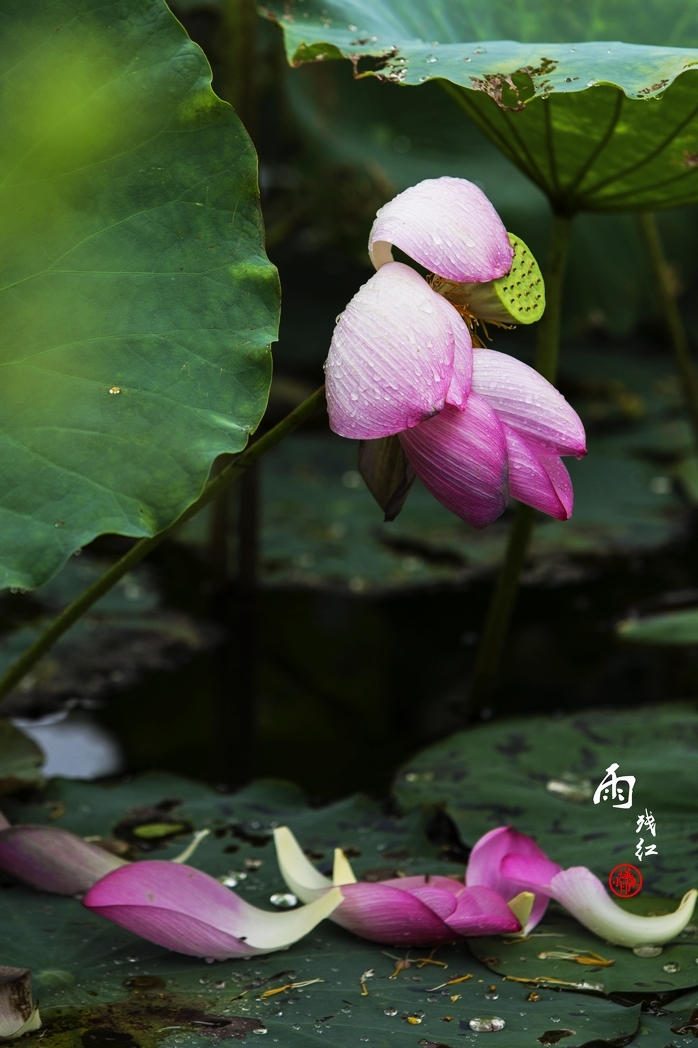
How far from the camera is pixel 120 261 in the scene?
2.72 ft

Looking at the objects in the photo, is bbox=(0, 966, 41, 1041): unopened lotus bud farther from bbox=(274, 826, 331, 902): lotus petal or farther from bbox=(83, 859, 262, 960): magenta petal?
bbox=(274, 826, 331, 902): lotus petal

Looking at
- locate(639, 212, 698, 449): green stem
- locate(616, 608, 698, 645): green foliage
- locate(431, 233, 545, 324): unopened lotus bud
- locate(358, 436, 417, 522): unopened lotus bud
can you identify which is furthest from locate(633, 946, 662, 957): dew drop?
locate(639, 212, 698, 449): green stem

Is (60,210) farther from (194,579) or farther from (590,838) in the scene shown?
(194,579)

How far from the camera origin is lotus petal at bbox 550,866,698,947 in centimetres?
82

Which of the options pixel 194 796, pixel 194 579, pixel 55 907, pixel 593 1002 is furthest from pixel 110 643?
pixel 593 1002

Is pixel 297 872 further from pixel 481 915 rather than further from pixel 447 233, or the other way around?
pixel 447 233

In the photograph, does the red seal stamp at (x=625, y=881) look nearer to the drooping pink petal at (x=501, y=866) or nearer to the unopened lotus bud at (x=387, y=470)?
the drooping pink petal at (x=501, y=866)

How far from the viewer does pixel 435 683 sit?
1.73 m

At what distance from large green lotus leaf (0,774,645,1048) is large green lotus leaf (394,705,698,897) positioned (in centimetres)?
14

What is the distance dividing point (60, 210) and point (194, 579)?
133cm

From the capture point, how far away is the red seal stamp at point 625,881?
2.89 ft

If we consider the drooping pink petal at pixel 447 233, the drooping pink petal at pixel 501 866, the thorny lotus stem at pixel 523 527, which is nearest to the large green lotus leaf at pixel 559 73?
the thorny lotus stem at pixel 523 527

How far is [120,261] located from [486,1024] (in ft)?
1.99

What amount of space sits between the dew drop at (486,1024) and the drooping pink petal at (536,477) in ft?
1.13
